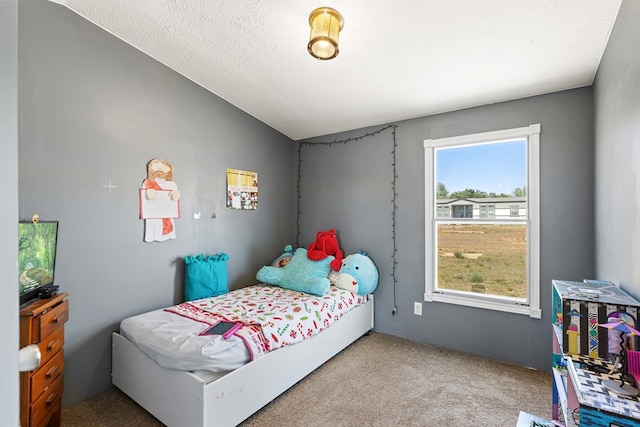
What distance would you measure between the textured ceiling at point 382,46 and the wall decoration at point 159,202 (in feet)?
3.04

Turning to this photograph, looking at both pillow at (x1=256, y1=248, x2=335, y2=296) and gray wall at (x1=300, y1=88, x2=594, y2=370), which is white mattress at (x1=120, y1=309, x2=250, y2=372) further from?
gray wall at (x1=300, y1=88, x2=594, y2=370)

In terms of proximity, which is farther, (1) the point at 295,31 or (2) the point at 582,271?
(2) the point at 582,271

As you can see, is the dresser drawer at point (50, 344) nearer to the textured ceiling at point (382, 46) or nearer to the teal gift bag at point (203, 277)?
the teal gift bag at point (203, 277)

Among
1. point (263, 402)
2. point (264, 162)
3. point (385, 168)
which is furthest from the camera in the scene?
point (264, 162)

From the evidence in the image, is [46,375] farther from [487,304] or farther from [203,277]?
[487,304]

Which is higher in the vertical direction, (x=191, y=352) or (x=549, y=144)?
(x=549, y=144)

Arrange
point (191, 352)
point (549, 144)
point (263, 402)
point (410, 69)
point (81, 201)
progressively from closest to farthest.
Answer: point (191, 352), point (263, 402), point (81, 201), point (410, 69), point (549, 144)

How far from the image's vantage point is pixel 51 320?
5.33 feet

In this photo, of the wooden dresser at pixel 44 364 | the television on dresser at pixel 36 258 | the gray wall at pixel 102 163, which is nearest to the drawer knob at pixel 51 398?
the wooden dresser at pixel 44 364

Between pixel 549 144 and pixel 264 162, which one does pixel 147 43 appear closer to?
pixel 264 162

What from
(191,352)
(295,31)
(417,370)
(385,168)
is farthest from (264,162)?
(417,370)

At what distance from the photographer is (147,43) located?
2305 millimetres

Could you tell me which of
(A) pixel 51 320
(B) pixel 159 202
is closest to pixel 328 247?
(B) pixel 159 202

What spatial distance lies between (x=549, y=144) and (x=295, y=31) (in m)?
2.17
